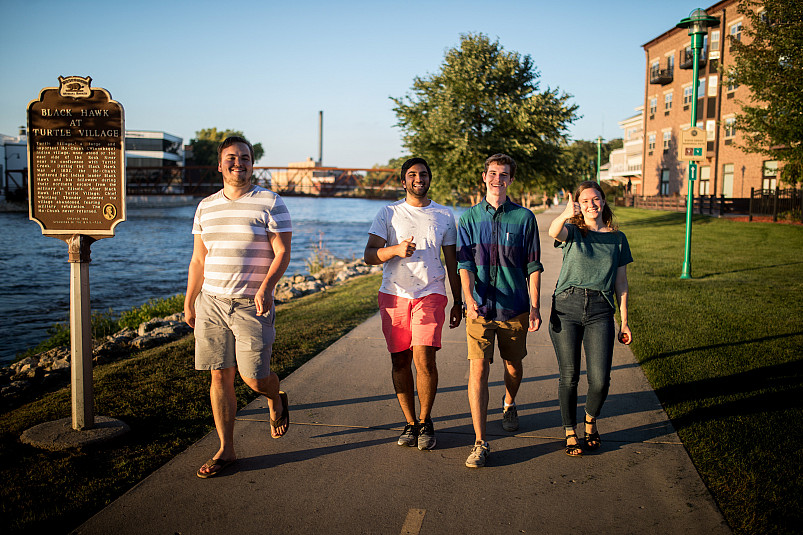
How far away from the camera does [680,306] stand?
31.0ft

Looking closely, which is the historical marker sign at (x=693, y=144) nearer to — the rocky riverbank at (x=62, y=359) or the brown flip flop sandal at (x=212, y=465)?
the rocky riverbank at (x=62, y=359)

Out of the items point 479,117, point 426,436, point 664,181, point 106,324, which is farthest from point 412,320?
point 664,181

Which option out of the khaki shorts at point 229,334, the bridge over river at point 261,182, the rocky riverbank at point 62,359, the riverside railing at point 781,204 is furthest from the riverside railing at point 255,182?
the khaki shorts at point 229,334

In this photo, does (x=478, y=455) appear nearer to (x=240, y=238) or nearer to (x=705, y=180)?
(x=240, y=238)

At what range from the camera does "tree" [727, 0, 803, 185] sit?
1354 centimetres

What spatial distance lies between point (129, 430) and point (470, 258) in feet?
8.92

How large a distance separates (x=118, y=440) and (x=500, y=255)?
9.64 feet

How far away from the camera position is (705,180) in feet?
135

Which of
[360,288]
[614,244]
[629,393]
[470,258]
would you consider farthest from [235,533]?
[360,288]

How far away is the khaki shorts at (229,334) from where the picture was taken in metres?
3.96

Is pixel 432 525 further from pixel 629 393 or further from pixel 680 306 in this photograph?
pixel 680 306

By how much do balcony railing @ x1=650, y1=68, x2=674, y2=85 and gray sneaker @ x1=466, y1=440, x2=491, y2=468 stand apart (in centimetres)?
4774

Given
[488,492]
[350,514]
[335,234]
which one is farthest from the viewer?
[335,234]

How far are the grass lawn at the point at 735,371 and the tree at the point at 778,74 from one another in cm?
298
